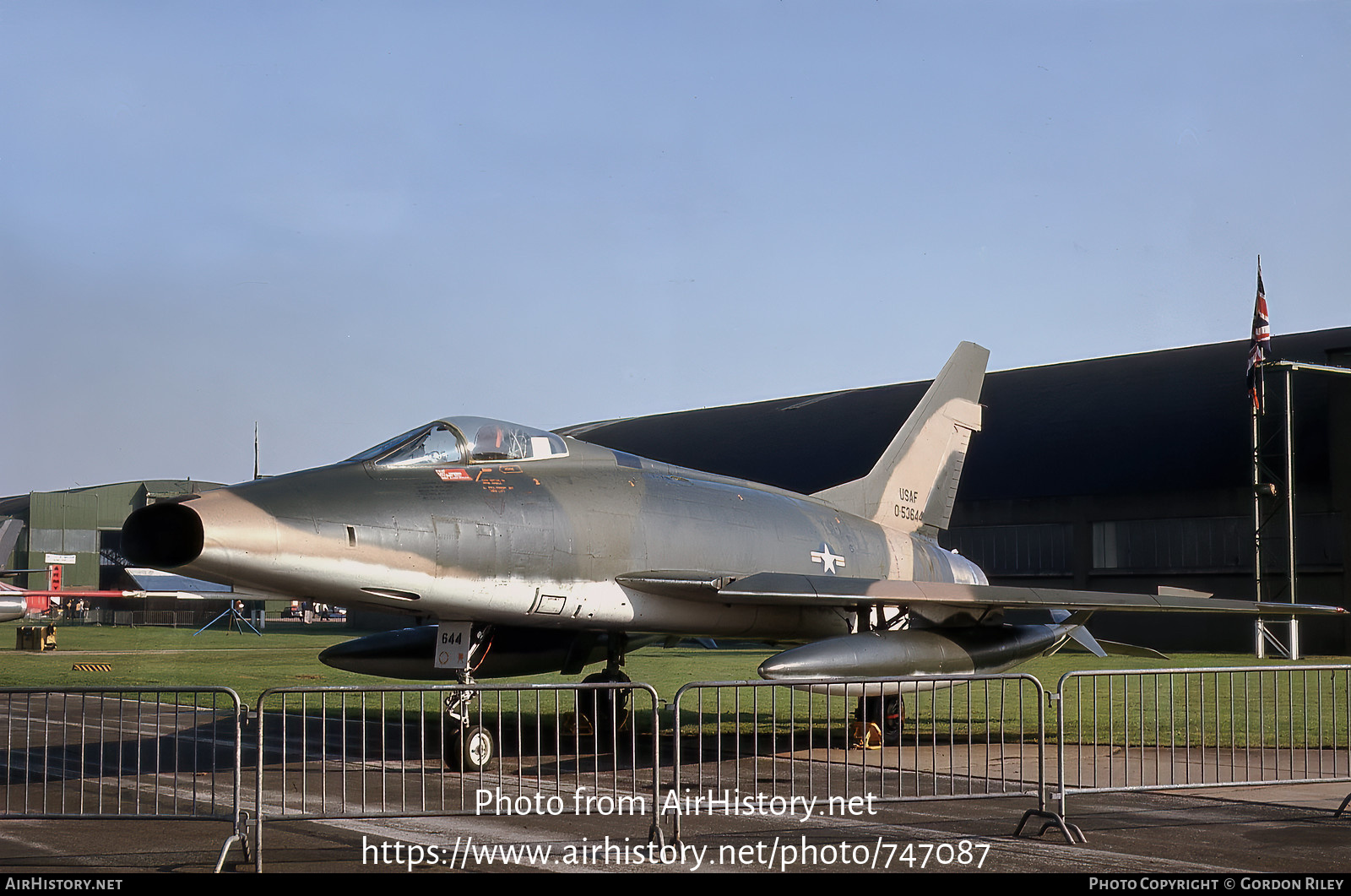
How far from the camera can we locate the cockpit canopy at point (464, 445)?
9906 millimetres

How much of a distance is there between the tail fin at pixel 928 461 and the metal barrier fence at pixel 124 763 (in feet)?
25.6

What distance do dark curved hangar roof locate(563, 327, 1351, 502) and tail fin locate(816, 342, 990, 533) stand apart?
19.4 m

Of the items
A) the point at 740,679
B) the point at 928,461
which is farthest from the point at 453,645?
the point at 928,461

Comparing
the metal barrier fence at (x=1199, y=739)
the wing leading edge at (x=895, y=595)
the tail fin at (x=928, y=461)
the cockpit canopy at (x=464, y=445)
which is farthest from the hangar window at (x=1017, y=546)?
the cockpit canopy at (x=464, y=445)

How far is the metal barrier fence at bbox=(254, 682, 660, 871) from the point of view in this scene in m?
7.70

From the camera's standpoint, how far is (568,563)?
34.1 ft

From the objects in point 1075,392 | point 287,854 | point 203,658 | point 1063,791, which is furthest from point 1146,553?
point 287,854

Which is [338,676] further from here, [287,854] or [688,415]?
[688,415]

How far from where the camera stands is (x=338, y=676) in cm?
2267

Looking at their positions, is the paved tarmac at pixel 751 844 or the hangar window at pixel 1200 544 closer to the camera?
the paved tarmac at pixel 751 844

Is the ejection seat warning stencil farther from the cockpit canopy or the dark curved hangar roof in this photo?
the dark curved hangar roof

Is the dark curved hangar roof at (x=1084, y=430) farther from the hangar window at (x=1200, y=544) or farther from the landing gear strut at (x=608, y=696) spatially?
the landing gear strut at (x=608, y=696)

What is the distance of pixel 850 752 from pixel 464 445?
16.0 feet

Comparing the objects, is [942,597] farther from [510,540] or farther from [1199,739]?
[510,540]
